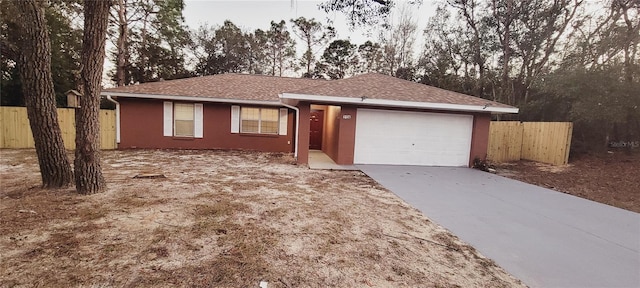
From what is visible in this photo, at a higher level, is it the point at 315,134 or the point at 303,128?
the point at 303,128

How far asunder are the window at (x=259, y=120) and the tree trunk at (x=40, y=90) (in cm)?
711

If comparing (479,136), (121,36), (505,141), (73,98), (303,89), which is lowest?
(505,141)

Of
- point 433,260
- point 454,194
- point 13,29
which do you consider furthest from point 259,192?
point 13,29

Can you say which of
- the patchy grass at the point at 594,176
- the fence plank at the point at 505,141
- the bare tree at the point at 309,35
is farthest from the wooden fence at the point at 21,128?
the bare tree at the point at 309,35

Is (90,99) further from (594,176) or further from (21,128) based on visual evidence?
(594,176)

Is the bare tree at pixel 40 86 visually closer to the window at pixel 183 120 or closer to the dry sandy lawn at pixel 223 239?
the dry sandy lawn at pixel 223 239

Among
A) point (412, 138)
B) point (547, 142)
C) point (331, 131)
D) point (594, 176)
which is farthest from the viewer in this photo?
point (331, 131)

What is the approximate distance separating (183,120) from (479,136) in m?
11.4

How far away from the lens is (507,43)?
16703 mm

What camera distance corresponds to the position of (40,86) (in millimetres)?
4758

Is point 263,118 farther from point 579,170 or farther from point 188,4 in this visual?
point 188,4

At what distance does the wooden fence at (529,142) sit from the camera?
1016 centimetres

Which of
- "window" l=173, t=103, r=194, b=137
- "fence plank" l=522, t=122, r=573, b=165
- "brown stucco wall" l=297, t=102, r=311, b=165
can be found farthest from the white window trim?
"fence plank" l=522, t=122, r=573, b=165

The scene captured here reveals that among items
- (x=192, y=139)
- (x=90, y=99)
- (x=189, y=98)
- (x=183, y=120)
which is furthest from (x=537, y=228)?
(x=183, y=120)
